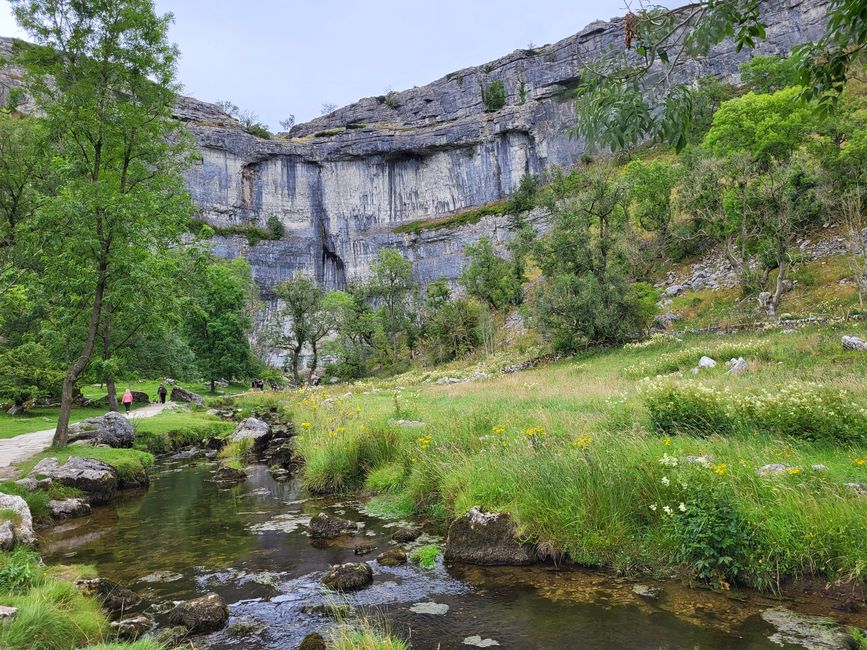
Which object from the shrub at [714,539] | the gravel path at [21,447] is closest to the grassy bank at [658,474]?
the shrub at [714,539]

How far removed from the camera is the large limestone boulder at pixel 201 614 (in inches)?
210

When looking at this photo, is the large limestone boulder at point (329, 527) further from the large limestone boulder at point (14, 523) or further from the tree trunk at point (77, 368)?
the tree trunk at point (77, 368)

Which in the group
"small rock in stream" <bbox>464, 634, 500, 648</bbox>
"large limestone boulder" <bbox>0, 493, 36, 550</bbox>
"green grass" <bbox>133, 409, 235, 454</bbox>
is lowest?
"green grass" <bbox>133, 409, 235, 454</bbox>

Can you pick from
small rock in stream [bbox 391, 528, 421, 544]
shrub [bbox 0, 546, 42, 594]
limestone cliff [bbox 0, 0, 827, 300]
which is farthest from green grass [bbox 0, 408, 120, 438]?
limestone cliff [bbox 0, 0, 827, 300]

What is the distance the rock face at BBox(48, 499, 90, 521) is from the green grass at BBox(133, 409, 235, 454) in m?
7.34

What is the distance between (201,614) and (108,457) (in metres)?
10.0

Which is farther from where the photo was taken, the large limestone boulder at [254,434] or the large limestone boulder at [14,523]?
the large limestone boulder at [254,434]

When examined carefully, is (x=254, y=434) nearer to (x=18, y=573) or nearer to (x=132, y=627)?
(x=18, y=573)

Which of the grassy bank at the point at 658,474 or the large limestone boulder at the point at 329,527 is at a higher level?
the grassy bank at the point at 658,474

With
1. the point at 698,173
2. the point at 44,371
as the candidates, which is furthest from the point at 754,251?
the point at 44,371

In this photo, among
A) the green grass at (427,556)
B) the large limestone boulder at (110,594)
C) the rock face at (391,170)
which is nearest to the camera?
the large limestone boulder at (110,594)

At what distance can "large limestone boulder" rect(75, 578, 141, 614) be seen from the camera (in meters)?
5.76

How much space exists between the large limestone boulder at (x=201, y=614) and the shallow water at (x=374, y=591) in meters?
0.16

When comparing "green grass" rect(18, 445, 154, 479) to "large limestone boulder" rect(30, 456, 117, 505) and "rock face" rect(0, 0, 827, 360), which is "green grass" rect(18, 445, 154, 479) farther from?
"rock face" rect(0, 0, 827, 360)
